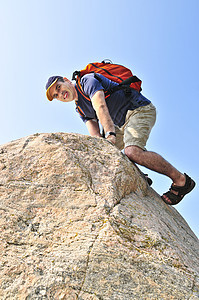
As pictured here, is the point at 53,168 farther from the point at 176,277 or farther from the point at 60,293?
the point at 176,277

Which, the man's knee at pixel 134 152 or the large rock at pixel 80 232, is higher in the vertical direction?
the man's knee at pixel 134 152

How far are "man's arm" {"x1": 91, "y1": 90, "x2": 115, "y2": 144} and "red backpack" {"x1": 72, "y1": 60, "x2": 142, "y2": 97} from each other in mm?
497

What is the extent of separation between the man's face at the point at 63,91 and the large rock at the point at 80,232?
178cm

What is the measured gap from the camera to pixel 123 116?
6176 millimetres

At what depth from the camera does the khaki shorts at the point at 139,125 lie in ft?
17.9

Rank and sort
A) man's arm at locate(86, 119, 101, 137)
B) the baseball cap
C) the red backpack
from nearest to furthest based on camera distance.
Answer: the red backpack → the baseball cap → man's arm at locate(86, 119, 101, 137)

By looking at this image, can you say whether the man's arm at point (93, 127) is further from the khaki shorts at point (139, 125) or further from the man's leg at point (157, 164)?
the man's leg at point (157, 164)

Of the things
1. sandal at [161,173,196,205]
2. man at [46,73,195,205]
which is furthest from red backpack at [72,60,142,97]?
sandal at [161,173,196,205]

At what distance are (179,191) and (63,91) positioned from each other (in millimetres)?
3419

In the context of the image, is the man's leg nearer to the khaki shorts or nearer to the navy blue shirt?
the khaki shorts

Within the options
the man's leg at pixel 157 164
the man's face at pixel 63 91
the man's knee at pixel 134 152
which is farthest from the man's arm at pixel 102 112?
the man's face at pixel 63 91

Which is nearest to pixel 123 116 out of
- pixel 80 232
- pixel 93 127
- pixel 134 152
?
pixel 93 127

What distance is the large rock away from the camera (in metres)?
2.78

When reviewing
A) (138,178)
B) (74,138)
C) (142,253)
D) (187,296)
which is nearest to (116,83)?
(74,138)
